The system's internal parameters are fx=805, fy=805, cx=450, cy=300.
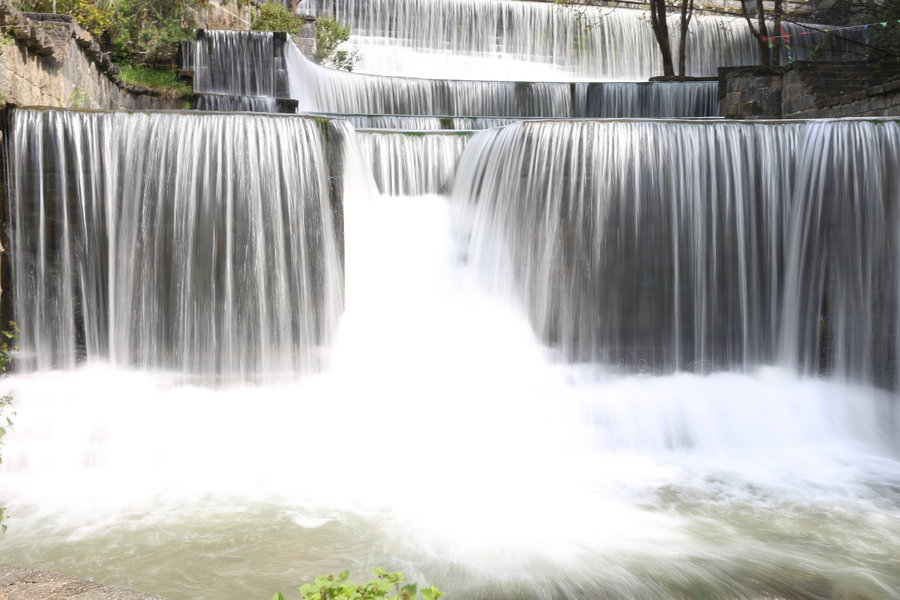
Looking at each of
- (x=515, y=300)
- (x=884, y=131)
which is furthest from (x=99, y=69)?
(x=884, y=131)

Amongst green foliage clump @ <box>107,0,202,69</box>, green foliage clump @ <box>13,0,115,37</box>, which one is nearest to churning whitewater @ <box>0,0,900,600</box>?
green foliage clump @ <box>13,0,115,37</box>

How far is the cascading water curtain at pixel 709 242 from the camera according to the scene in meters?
7.22

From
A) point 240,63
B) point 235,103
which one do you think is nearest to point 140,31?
point 240,63

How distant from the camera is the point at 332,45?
17.0 m

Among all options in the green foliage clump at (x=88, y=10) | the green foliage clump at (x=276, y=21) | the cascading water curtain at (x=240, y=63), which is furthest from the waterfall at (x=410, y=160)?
the green foliage clump at (x=276, y=21)

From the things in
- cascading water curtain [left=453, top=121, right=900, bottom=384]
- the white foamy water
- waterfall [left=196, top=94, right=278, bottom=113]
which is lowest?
the white foamy water

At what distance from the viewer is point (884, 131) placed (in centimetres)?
720

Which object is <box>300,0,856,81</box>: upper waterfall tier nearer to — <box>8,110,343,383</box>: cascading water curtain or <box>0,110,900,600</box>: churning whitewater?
<box>0,110,900,600</box>: churning whitewater

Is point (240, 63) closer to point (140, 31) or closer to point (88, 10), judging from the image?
point (140, 31)

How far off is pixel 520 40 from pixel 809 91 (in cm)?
948

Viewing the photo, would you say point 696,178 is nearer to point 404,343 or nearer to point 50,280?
point 404,343

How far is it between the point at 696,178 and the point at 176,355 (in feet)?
16.0

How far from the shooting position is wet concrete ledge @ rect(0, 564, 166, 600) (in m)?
3.06

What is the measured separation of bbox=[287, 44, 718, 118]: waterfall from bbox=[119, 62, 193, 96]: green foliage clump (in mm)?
2003
